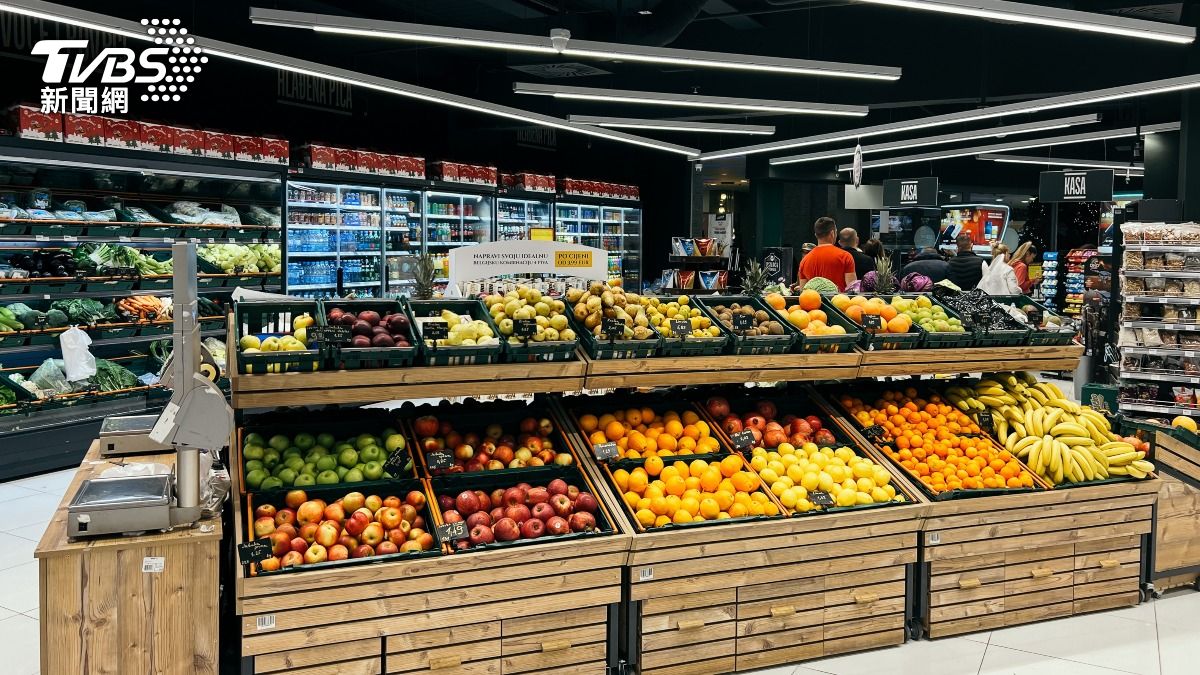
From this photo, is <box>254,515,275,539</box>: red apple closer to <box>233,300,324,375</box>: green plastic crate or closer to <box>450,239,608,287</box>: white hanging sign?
<box>233,300,324,375</box>: green plastic crate

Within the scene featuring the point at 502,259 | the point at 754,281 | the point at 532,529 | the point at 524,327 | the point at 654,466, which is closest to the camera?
the point at 532,529

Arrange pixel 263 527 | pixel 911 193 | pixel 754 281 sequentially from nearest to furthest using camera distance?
1. pixel 263 527
2. pixel 754 281
3. pixel 911 193

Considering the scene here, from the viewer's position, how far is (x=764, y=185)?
1967 centimetres

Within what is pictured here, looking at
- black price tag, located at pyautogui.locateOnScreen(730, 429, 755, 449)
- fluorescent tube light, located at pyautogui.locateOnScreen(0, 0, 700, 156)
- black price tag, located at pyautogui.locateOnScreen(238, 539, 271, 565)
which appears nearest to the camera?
black price tag, located at pyautogui.locateOnScreen(238, 539, 271, 565)

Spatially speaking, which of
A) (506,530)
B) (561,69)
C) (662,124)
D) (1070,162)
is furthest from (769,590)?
(1070,162)

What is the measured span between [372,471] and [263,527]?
19.3 inches

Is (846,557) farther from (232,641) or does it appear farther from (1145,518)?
(232,641)

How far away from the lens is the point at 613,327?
3867 millimetres

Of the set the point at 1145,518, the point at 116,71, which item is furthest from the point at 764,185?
the point at 1145,518

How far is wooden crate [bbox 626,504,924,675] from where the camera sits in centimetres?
353

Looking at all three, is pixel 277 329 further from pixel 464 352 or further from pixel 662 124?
pixel 662 124

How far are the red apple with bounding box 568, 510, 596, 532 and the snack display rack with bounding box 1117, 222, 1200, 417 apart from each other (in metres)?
6.70

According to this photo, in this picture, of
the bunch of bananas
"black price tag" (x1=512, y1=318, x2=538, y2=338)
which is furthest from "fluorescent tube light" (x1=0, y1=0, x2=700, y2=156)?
the bunch of bananas

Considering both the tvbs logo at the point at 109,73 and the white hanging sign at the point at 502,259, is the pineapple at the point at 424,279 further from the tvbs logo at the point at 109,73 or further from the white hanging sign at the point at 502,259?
the tvbs logo at the point at 109,73
